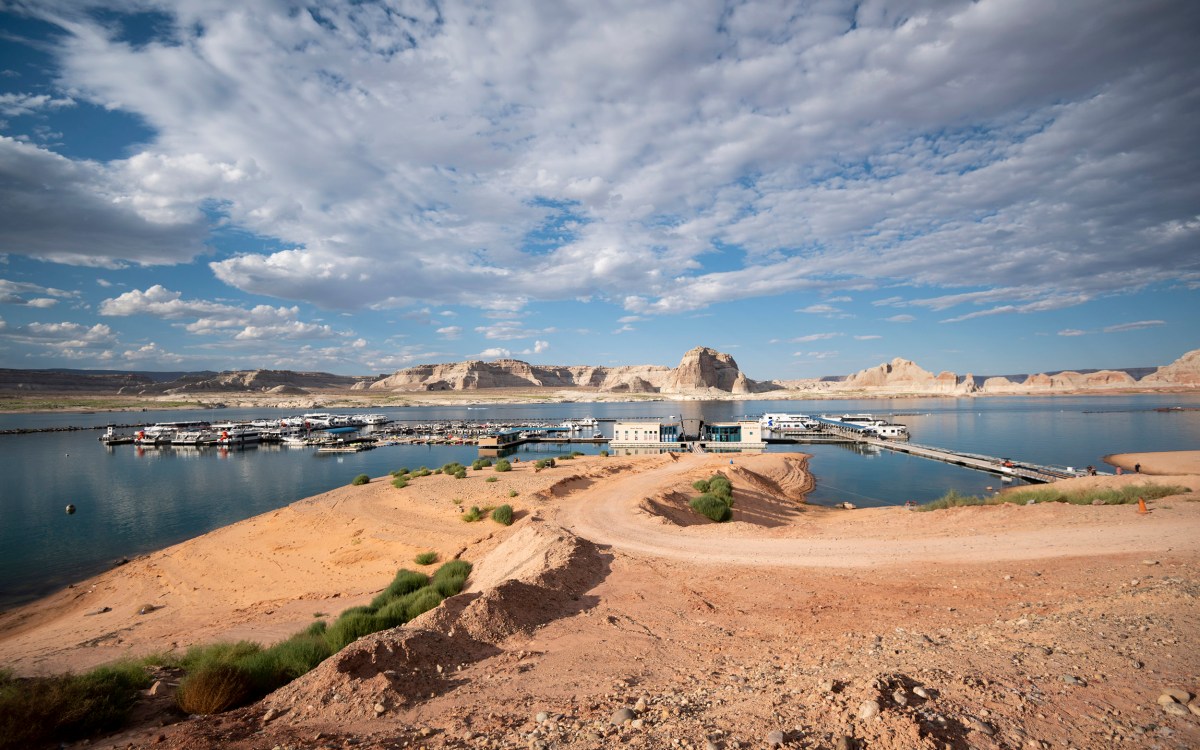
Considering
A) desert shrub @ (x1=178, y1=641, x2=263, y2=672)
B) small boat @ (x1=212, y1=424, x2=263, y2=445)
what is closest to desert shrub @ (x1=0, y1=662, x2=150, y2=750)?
desert shrub @ (x1=178, y1=641, x2=263, y2=672)

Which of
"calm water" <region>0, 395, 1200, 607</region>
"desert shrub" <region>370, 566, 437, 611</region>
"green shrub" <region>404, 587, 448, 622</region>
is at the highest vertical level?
"green shrub" <region>404, 587, 448, 622</region>

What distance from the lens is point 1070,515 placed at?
643 inches

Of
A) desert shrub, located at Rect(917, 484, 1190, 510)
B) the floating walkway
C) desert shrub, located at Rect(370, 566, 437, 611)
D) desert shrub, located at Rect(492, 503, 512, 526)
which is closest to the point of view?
desert shrub, located at Rect(370, 566, 437, 611)

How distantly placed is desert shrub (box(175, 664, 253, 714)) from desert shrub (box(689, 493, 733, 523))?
53.6 ft

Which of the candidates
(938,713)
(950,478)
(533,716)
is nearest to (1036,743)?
(938,713)

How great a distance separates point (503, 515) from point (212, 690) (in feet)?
47.0

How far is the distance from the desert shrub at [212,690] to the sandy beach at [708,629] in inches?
20.7

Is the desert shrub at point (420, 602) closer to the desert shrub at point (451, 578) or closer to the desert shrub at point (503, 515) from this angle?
the desert shrub at point (451, 578)

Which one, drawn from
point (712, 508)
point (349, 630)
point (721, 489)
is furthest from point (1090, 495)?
point (349, 630)

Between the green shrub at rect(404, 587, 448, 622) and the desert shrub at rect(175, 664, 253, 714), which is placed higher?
the desert shrub at rect(175, 664, 253, 714)

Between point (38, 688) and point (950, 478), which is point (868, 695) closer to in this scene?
point (38, 688)

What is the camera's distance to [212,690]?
6699mm

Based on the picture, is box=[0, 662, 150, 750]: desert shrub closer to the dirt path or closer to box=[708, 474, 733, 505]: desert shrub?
the dirt path

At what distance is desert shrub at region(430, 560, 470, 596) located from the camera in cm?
1299
